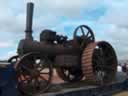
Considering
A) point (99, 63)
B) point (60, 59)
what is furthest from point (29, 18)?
point (99, 63)

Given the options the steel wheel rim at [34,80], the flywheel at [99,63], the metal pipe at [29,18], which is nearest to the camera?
the steel wheel rim at [34,80]

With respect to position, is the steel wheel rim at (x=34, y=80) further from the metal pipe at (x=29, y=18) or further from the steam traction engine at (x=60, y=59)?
the metal pipe at (x=29, y=18)

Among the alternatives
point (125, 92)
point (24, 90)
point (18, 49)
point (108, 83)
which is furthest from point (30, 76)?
point (125, 92)

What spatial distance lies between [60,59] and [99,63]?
1.78 metres

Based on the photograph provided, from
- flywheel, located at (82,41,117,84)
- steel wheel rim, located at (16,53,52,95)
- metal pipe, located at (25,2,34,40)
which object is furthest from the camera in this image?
Answer: flywheel, located at (82,41,117,84)

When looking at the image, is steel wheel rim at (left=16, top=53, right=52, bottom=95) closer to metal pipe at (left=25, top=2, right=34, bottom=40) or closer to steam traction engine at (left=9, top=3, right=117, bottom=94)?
steam traction engine at (left=9, top=3, right=117, bottom=94)

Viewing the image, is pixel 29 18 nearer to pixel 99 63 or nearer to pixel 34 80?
pixel 34 80

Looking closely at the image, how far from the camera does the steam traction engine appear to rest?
1051cm

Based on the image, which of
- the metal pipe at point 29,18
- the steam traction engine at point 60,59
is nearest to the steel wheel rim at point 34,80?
the steam traction engine at point 60,59

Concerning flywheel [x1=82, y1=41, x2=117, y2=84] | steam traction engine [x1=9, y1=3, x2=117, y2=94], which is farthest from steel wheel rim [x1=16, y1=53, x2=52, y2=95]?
flywheel [x1=82, y1=41, x2=117, y2=84]

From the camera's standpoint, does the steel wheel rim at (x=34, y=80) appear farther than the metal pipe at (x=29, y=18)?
No

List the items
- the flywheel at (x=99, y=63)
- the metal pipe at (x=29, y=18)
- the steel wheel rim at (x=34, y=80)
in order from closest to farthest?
1. the steel wheel rim at (x=34, y=80)
2. the metal pipe at (x=29, y=18)
3. the flywheel at (x=99, y=63)

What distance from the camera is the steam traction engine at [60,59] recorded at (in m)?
10.5

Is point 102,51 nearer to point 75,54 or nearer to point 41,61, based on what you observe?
point 75,54
